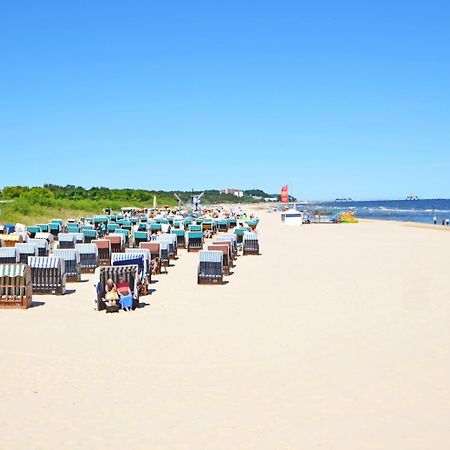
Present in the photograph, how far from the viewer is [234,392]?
672 cm

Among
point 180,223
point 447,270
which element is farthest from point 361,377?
point 180,223

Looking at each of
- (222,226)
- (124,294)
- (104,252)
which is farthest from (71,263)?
(222,226)

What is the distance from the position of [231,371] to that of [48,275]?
700cm

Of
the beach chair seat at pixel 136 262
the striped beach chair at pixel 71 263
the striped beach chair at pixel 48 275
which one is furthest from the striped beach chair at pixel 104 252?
the striped beach chair at pixel 48 275

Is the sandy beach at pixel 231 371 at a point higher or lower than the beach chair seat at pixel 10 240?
lower

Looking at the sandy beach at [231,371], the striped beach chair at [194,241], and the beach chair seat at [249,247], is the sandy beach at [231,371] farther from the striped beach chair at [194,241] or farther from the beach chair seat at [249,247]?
the striped beach chair at [194,241]

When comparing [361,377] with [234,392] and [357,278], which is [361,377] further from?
[357,278]

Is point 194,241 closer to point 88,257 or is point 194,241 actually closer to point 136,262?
point 88,257

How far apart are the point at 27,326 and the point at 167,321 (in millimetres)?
2334

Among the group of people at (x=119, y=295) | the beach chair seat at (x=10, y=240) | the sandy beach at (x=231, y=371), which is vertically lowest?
the sandy beach at (x=231, y=371)

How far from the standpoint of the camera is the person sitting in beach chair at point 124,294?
37.9 ft

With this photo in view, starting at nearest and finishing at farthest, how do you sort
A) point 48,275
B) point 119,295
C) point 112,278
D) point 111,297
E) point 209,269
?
point 111,297 → point 119,295 → point 112,278 → point 48,275 → point 209,269

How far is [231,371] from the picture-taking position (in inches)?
296

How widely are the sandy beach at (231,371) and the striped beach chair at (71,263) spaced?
4.78 feet
